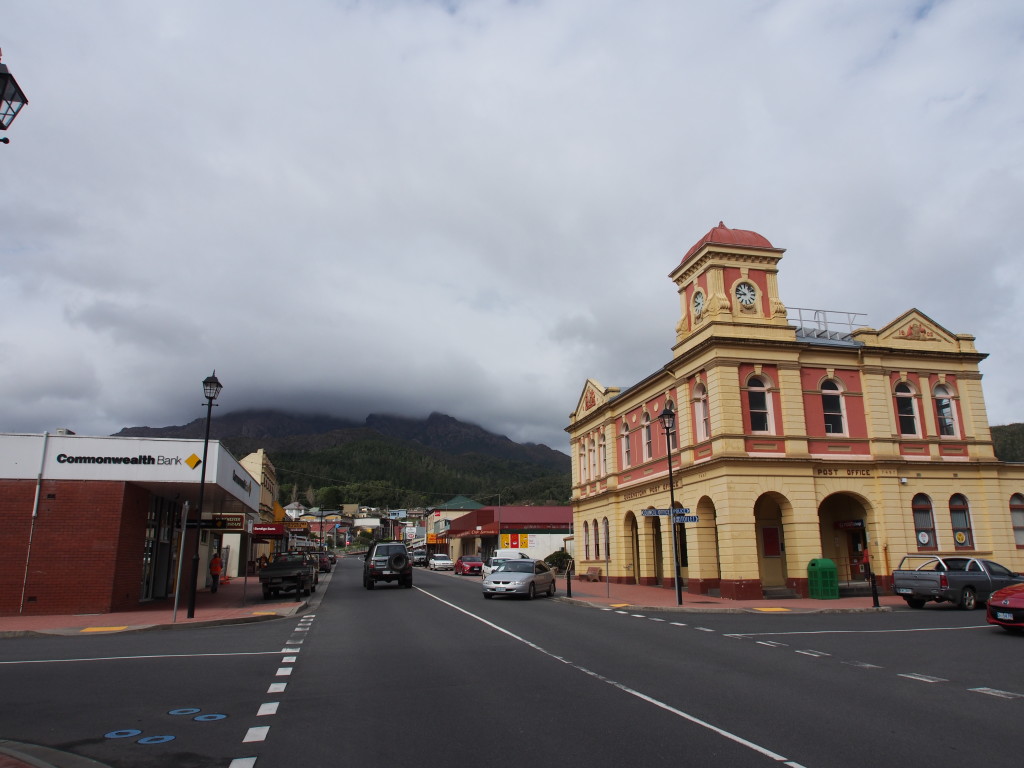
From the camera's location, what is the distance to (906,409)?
30438 mm

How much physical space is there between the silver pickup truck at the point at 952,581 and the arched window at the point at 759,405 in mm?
6972

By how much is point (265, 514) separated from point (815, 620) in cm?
5151

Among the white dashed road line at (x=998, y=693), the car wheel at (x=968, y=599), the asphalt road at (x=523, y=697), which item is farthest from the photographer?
the car wheel at (x=968, y=599)

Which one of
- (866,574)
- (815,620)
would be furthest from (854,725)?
(866,574)

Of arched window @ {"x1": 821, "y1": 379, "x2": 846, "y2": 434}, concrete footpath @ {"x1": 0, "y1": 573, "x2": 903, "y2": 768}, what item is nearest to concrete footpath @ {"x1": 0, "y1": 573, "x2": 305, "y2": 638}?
concrete footpath @ {"x1": 0, "y1": 573, "x2": 903, "y2": 768}

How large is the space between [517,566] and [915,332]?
19.2 m

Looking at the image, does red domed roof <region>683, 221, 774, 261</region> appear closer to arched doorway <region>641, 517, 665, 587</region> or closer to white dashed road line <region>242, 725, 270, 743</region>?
arched doorway <region>641, 517, 665, 587</region>

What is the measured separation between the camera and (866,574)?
2961 centimetres

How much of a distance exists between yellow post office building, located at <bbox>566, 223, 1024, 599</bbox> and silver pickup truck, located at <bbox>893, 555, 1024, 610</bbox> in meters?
4.36

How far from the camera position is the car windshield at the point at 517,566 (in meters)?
28.6

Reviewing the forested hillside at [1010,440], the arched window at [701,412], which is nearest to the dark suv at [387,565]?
the arched window at [701,412]

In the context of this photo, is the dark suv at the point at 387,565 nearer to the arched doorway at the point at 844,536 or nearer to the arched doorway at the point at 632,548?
the arched doorway at the point at 632,548

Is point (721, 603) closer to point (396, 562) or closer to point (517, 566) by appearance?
point (517, 566)

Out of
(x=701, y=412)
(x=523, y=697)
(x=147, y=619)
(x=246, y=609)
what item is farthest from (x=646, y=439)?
(x=523, y=697)
